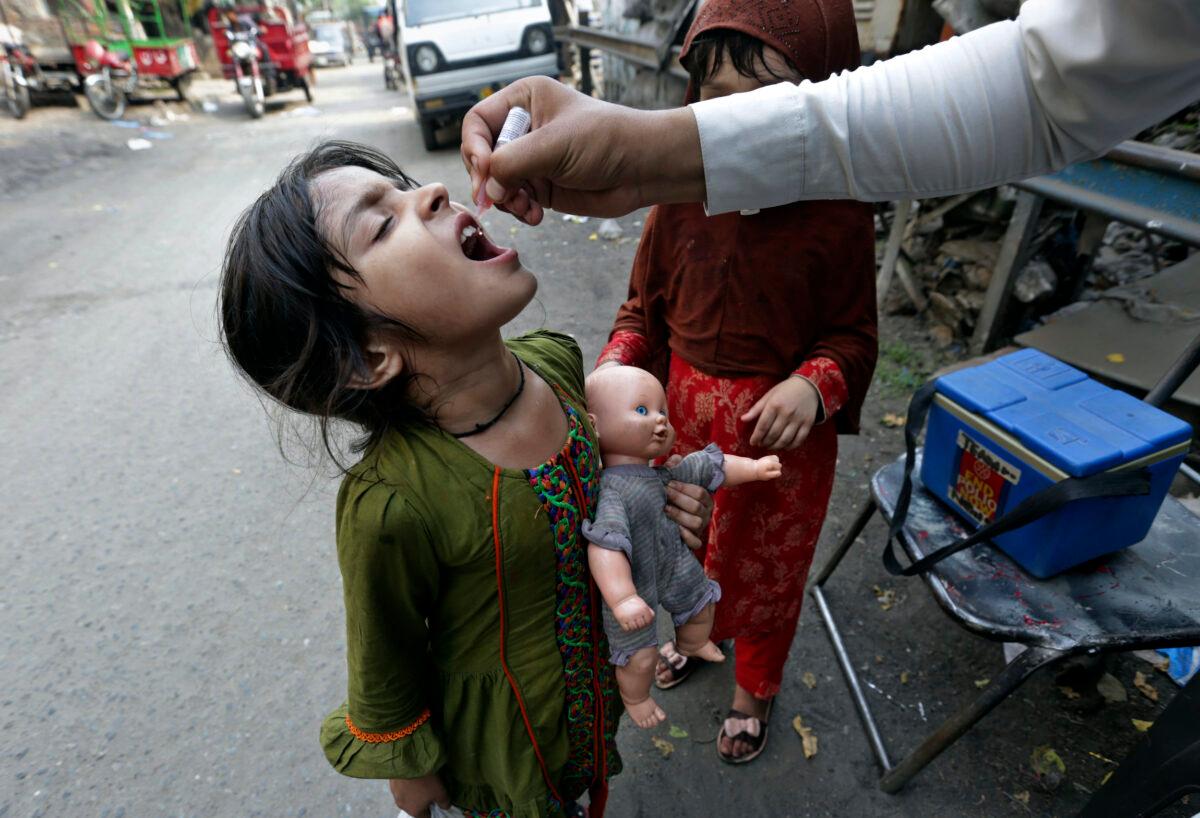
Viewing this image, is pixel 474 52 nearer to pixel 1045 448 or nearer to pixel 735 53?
pixel 735 53

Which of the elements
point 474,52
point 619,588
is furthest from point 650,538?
point 474,52

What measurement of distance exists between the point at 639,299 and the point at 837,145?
0.70 metres

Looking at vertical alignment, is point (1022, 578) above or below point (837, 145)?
below

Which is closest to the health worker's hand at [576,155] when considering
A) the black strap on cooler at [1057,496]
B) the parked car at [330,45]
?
the black strap on cooler at [1057,496]

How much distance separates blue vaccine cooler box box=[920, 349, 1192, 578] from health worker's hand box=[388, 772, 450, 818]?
1.46 m

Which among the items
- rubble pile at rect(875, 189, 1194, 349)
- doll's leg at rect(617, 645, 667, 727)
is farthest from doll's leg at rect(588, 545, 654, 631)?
rubble pile at rect(875, 189, 1194, 349)

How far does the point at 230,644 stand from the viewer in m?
2.55

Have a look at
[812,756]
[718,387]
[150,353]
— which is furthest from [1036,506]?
[150,353]

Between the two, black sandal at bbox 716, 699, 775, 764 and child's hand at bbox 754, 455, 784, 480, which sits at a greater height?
child's hand at bbox 754, 455, 784, 480

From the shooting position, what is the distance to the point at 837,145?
1.30m

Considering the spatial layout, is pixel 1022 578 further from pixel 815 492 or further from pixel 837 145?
pixel 837 145

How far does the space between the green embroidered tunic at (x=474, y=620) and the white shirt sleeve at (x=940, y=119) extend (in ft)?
1.92

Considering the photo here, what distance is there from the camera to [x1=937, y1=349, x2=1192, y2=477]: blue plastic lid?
4.89ft

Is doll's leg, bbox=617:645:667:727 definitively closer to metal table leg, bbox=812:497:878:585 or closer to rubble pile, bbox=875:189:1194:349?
metal table leg, bbox=812:497:878:585
